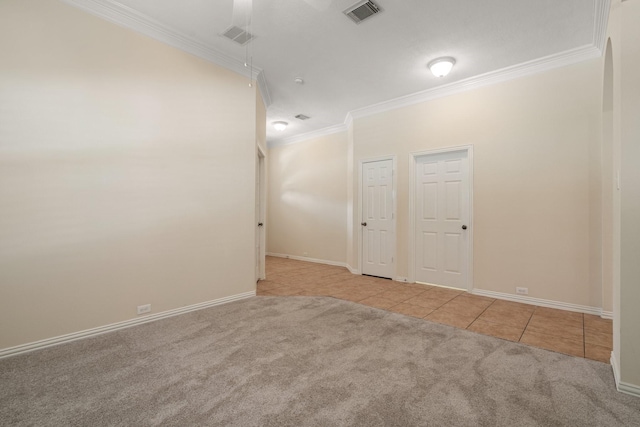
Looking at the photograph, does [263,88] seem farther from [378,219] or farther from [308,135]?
[378,219]

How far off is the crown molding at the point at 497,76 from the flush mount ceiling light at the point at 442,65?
0.61m

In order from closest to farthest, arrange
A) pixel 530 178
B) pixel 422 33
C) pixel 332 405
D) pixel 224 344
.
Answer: pixel 332 405
pixel 224 344
pixel 422 33
pixel 530 178

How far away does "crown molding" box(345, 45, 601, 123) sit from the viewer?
11.0 feet

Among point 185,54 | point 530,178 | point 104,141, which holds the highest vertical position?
point 185,54

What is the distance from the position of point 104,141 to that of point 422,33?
3.44 meters

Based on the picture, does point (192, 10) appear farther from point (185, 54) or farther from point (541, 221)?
point (541, 221)

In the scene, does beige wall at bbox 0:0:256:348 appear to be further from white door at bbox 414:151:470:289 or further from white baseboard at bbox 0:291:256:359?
white door at bbox 414:151:470:289

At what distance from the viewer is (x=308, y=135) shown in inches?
269

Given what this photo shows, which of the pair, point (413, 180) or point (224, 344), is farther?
point (413, 180)

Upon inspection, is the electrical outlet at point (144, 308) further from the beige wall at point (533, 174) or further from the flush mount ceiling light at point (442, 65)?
the flush mount ceiling light at point (442, 65)

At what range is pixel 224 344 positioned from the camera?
2.49m

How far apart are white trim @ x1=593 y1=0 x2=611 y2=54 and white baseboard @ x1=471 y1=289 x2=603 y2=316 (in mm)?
2926

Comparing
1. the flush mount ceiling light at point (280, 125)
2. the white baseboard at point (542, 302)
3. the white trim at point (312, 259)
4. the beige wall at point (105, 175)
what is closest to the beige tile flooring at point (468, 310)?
the white baseboard at point (542, 302)

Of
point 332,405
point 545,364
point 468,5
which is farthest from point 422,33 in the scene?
point 332,405
